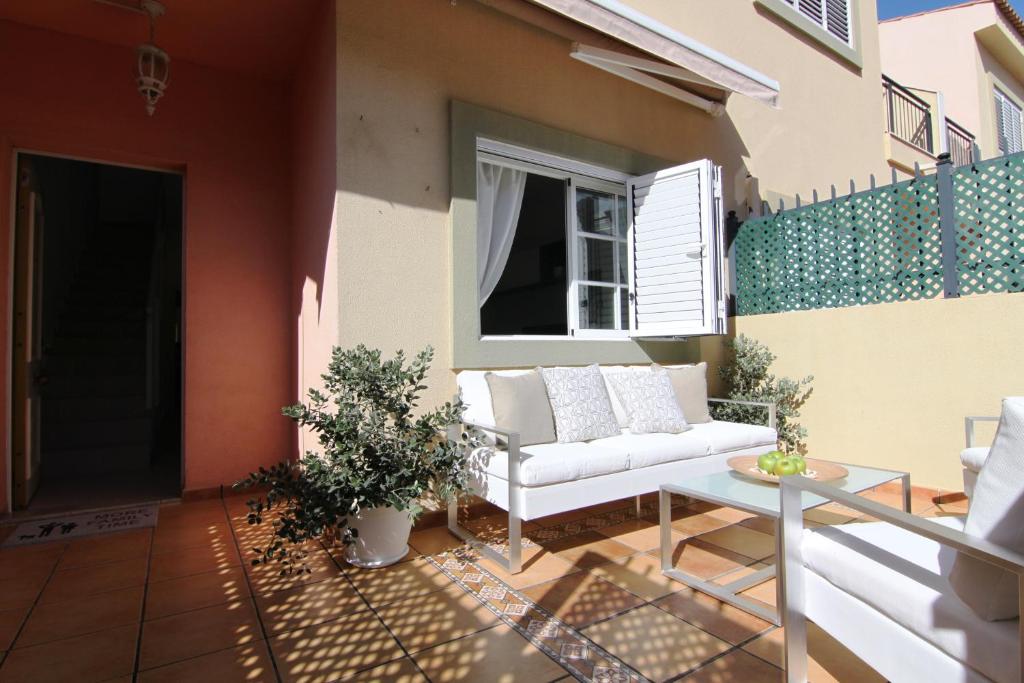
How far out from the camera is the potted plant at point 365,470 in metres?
2.58

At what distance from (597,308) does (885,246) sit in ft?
7.56

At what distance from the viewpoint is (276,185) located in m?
4.46

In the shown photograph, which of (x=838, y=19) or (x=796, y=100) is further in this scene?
(x=838, y=19)

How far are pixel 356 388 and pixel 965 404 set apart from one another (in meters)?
4.23

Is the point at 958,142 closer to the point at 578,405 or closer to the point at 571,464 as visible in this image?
the point at 578,405

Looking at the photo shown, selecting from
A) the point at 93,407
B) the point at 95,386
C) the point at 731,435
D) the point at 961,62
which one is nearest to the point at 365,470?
the point at 731,435

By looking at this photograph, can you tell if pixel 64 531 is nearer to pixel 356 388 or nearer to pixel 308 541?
pixel 308 541

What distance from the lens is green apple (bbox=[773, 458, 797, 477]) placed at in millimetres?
2465

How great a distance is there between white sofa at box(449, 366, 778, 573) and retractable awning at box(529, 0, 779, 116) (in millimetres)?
2327

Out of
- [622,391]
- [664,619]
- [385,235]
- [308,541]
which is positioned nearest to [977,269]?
[622,391]

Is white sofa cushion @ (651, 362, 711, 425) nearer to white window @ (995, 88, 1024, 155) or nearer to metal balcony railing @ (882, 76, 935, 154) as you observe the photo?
metal balcony railing @ (882, 76, 935, 154)


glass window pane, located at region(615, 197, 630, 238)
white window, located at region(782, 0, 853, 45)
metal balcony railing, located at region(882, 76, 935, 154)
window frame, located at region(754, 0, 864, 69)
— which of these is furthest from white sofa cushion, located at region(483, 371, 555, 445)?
metal balcony railing, located at region(882, 76, 935, 154)

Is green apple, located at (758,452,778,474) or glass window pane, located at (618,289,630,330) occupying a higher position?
glass window pane, located at (618,289,630,330)

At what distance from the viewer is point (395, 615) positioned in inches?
90.0
